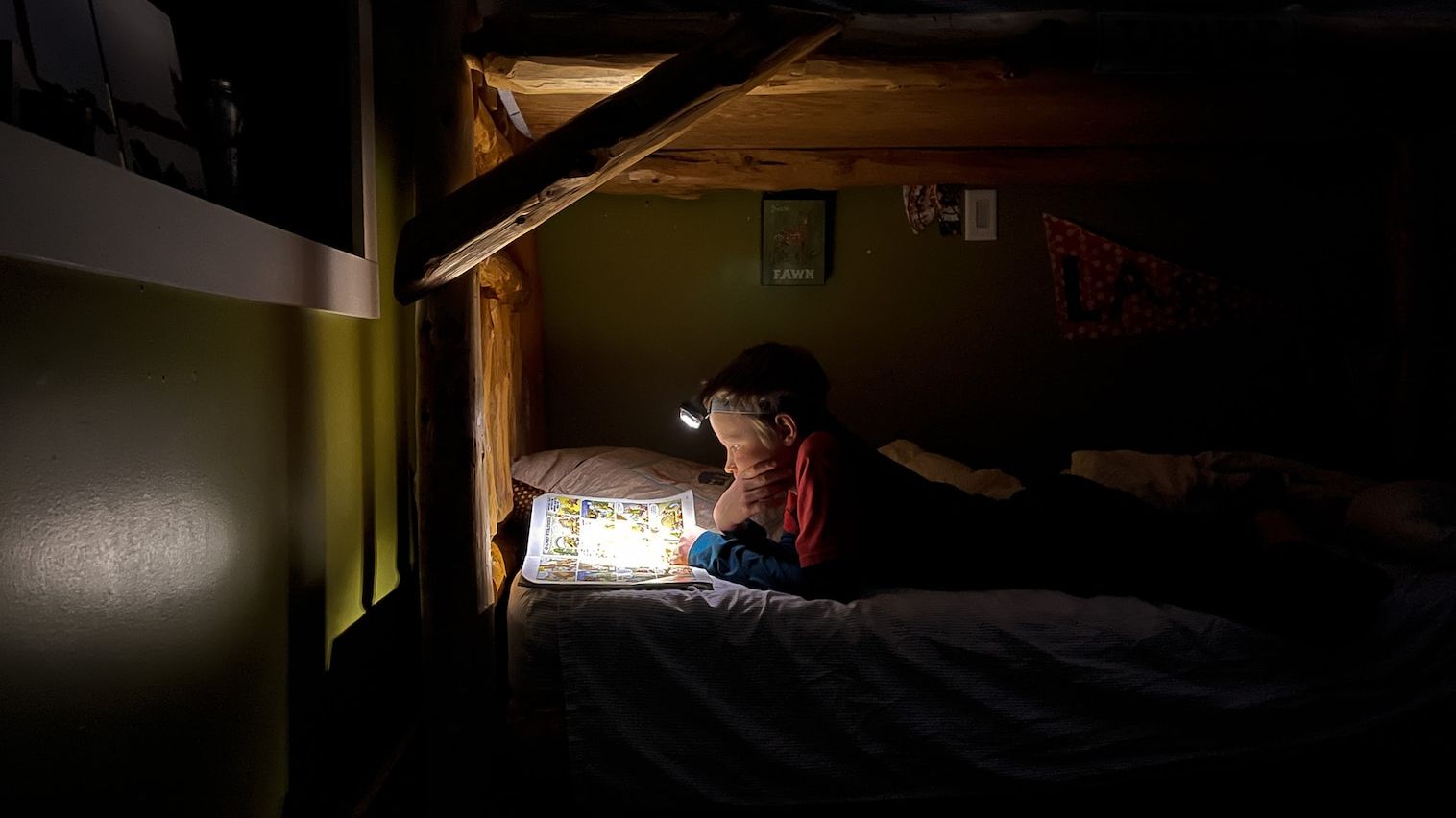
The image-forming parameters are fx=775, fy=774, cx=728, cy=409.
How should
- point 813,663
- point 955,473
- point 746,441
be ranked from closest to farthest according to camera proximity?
point 813,663 → point 746,441 → point 955,473

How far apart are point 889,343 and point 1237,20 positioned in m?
1.96

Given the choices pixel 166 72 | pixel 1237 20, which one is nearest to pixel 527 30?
pixel 166 72

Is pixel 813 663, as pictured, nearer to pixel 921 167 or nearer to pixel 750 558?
pixel 750 558

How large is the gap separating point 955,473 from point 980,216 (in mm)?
1379

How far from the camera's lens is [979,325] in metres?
3.76

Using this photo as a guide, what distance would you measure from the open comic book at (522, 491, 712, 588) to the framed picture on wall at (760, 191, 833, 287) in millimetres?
1426

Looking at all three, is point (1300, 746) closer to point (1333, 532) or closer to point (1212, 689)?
point (1212, 689)

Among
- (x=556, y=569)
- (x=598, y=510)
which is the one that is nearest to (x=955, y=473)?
(x=598, y=510)

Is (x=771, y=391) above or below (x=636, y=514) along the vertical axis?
above

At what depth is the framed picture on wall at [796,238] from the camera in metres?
3.62

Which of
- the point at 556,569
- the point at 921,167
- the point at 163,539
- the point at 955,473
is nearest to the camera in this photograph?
the point at 163,539

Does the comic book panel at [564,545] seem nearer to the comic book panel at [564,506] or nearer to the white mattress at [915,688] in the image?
the comic book panel at [564,506]

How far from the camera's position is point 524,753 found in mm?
1764

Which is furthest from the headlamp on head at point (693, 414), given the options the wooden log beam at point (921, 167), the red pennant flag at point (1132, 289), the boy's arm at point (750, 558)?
the red pennant flag at point (1132, 289)
